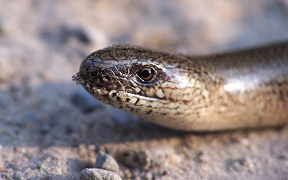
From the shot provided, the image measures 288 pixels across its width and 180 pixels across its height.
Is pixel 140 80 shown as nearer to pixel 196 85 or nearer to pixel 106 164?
pixel 196 85

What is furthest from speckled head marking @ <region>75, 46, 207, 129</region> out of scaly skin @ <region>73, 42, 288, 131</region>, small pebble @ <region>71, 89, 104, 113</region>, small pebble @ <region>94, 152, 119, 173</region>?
small pebble @ <region>71, 89, 104, 113</region>

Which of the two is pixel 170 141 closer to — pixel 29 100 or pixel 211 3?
pixel 29 100

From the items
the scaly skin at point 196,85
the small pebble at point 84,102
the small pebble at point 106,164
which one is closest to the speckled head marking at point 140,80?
the scaly skin at point 196,85

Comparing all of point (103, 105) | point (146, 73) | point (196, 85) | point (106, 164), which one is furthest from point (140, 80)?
point (103, 105)

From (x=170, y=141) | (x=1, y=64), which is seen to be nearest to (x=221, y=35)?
(x=170, y=141)

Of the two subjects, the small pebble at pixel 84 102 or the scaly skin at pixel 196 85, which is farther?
the small pebble at pixel 84 102

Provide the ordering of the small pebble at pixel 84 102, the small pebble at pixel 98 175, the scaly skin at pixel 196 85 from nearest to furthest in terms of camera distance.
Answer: the small pebble at pixel 98 175 < the scaly skin at pixel 196 85 < the small pebble at pixel 84 102

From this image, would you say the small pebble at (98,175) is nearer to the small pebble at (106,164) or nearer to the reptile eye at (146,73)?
the small pebble at (106,164)
